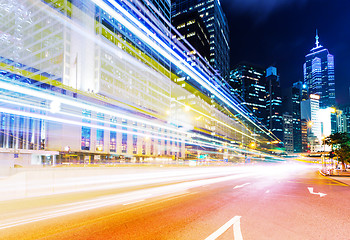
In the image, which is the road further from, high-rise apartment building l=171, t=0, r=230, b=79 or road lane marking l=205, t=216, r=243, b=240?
high-rise apartment building l=171, t=0, r=230, b=79

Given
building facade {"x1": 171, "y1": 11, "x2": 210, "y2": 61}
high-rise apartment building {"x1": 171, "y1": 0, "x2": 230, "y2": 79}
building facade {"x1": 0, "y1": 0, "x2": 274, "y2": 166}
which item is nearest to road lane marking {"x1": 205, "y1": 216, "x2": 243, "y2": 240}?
building facade {"x1": 0, "y1": 0, "x2": 274, "y2": 166}

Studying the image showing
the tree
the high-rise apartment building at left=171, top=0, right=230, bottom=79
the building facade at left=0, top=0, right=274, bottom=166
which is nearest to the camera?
the tree

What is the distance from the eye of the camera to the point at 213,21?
15875 cm

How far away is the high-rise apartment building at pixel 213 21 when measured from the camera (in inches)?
6255

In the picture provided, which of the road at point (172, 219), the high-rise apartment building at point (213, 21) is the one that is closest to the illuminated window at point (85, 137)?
the road at point (172, 219)

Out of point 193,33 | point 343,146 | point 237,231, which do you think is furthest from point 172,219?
point 193,33

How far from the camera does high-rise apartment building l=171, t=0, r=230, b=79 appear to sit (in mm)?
158875

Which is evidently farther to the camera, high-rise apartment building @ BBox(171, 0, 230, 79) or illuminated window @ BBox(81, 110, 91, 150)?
high-rise apartment building @ BBox(171, 0, 230, 79)

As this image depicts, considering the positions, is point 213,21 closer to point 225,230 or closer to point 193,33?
point 193,33

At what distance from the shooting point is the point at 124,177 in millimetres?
20938

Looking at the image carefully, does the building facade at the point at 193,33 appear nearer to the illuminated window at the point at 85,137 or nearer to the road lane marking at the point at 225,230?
the illuminated window at the point at 85,137

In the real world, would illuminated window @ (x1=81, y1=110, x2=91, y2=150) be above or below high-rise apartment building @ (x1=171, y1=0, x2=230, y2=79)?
below

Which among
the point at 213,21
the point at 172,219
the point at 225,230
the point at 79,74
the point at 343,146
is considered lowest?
the point at 172,219

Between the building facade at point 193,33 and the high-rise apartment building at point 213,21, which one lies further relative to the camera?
the high-rise apartment building at point 213,21
